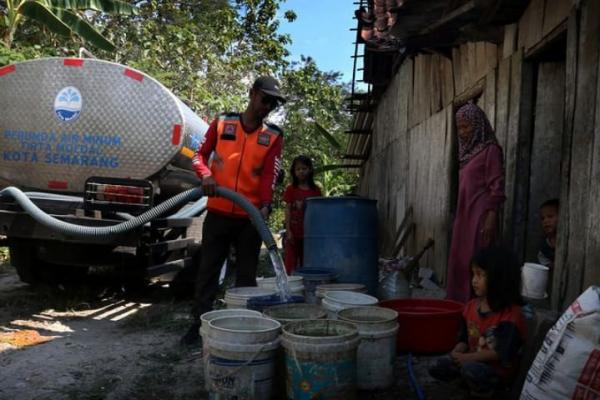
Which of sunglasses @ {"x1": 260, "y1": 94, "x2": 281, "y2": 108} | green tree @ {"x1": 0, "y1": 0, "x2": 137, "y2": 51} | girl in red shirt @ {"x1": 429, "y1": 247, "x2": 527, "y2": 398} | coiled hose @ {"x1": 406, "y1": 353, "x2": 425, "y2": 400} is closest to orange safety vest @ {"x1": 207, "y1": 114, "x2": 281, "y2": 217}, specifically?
sunglasses @ {"x1": 260, "y1": 94, "x2": 281, "y2": 108}

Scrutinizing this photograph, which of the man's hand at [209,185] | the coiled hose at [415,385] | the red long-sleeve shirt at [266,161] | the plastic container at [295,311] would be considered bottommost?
the coiled hose at [415,385]

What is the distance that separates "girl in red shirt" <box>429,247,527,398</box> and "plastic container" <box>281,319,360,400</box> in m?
0.53

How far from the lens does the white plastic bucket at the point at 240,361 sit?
2520 mm

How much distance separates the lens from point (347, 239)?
15.3 ft

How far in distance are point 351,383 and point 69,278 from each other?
4.54 metres

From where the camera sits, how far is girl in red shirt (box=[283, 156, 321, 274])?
5688 mm

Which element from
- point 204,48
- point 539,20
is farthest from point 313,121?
point 539,20

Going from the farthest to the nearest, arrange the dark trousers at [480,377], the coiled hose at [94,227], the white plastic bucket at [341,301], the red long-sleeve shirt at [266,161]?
the coiled hose at [94,227] → the red long-sleeve shirt at [266,161] → the white plastic bucket at [341,301] → the dark trousers at [480,377]

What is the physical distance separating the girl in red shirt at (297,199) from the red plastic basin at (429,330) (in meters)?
2.32

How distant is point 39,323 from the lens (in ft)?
15.1

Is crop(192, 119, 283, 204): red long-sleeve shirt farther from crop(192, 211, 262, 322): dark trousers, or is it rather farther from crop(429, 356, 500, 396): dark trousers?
crop(429, 356, 500, 396): dark trousers

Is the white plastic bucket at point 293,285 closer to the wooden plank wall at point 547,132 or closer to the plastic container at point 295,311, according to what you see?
the plastic container at point 295,311

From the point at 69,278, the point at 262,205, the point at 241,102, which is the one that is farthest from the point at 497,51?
the point at 241,102

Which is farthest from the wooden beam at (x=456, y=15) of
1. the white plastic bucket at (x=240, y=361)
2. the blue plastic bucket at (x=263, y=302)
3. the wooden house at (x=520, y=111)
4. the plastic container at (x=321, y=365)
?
the white plastic bucket at (x=240, y=361)
